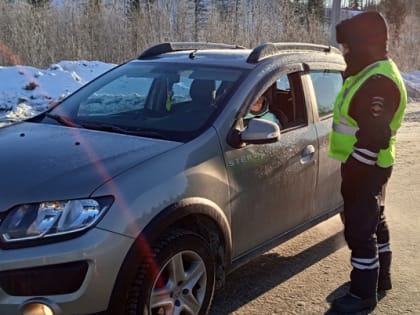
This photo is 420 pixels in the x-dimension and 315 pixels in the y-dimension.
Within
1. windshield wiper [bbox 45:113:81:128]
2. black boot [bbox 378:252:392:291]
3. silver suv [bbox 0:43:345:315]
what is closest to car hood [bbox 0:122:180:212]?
silver suv [bbox 0:43:345:315]

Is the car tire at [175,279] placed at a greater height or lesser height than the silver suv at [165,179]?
lesser

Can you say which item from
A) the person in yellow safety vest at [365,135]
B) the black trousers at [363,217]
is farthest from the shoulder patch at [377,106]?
the black trousers at [363,217]

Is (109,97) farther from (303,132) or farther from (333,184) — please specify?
(333,184)

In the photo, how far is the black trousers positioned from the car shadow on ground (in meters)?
0.64

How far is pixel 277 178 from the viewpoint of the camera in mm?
3766

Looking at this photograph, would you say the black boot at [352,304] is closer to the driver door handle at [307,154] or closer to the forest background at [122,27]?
the driver door handle at [307,154]

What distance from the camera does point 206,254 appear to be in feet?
10.5

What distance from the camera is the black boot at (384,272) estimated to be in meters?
3.97

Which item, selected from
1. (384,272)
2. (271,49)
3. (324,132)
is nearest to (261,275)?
(384,272)

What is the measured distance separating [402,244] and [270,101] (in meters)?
1.98

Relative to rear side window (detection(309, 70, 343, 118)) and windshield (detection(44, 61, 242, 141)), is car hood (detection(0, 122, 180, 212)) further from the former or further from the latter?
rear side window (detection(309, 70, 343, 118))

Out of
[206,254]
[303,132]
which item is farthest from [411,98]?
[206,254]

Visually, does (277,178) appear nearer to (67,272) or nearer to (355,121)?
(355,121)

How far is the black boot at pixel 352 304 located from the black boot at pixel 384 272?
279mm
